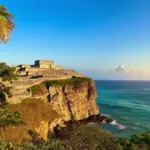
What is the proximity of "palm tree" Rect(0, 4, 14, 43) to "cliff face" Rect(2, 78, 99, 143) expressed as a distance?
25.5 metres

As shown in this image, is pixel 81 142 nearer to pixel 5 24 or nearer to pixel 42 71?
pixel 5 24

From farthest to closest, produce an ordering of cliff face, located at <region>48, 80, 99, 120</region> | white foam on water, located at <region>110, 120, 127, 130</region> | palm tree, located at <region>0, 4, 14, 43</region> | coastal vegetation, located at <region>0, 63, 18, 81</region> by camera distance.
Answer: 1. cliff face, located at <region>48, 80, 99, 120</region>
2. white foam on water, located at <region>110, 120, 127, 130</region>
3. coastal vegetation, located at <region>0, 63, 18, 81</region>
4. palm tree, located at <region>0, 4, 14, 43</region>

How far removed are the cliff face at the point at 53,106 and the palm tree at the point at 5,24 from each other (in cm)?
2552

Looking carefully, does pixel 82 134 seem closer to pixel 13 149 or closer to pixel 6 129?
pixel 13 149

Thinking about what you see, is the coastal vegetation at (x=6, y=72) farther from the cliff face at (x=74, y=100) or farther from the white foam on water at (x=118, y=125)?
the white foam on water at (x=118, y=125)

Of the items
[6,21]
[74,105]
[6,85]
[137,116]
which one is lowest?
[137,116]

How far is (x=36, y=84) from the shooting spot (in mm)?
72250

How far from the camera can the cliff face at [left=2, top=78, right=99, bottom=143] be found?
49906 millimetres

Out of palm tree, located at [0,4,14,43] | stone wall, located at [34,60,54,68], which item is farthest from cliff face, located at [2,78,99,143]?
palm tree, located at [0,4,14,43]

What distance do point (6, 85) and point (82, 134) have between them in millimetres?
38874

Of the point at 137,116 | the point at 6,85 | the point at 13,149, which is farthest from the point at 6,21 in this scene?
the point at 137,116

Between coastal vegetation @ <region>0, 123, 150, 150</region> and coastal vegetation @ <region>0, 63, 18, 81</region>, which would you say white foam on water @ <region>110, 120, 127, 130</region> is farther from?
coastal vegetation @ <region>0, 123, 150, 150</region>

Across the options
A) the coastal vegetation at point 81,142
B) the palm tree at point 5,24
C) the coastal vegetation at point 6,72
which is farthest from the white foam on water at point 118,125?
the palm tree at point 5,24

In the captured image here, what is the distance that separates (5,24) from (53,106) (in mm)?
54488
